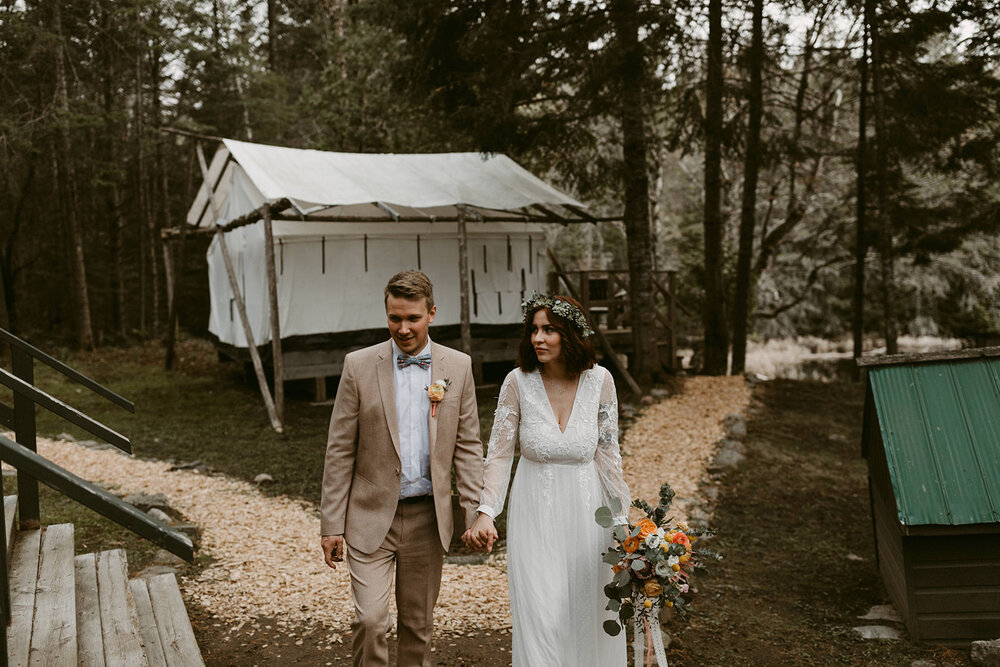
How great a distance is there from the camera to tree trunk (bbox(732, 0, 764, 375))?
13.9m

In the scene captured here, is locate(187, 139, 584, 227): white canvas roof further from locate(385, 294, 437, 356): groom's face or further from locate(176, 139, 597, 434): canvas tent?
locate(385, 294, 437, 356): groom's face

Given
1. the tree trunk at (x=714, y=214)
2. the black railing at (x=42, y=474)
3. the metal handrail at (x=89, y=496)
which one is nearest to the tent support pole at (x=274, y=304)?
the black railing at (x=42, y=474)

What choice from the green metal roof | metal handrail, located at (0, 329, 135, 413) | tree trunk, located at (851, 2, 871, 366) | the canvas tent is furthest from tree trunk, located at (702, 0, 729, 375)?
metal handrail, located at (0, 329, 135, 413)

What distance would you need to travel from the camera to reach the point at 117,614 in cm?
364

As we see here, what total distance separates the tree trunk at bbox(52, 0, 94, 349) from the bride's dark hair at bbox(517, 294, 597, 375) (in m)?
14.9

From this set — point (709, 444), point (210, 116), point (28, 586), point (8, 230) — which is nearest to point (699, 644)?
point (28, 586)

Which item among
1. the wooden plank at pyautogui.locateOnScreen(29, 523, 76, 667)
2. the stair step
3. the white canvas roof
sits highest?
the white canvas roof

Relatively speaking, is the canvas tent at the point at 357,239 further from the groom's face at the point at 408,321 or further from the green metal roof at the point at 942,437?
the groom's face at the point at 408,321

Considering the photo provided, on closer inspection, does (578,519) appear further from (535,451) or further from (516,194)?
(516,194)

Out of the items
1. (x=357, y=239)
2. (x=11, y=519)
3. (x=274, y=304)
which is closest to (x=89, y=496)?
(x=11, y=519)

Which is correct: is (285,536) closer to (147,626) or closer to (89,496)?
(147,626)

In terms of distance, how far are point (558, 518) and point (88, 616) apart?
2.16 m

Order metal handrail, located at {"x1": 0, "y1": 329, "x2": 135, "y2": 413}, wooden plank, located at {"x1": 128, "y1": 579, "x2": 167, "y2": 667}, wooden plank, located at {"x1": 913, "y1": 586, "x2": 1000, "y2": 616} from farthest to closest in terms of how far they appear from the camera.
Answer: wooden plank, located at {"x1": 913, "y1": 586, "x2": 1000, "y2": 616}
metal handrail, located at {"x1": 0, "y1": 329, "x2": 135, "y2": 413}
wooden plank, located at {"x1": 128, "y1": 579, "x2": 167, "y2": 667}

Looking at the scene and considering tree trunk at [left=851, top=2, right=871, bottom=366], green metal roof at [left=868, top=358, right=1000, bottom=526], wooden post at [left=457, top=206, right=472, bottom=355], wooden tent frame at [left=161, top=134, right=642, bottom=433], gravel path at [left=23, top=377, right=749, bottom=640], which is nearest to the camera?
green metal roof at [left=868, top=358, right=1000, bottom=526]
